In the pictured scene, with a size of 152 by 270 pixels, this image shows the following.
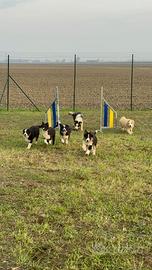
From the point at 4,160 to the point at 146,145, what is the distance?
3.57 metres

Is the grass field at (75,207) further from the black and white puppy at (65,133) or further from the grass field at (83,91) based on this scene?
the grass field at (83,91)

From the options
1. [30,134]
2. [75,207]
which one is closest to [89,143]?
[30,134]

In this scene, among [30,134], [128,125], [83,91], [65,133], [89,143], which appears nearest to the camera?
[89,143]

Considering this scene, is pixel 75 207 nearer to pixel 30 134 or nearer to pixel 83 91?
pixel 30 134

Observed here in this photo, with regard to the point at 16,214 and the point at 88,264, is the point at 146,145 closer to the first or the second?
the point at 16,214

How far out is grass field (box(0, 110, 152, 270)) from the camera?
451 centimetres

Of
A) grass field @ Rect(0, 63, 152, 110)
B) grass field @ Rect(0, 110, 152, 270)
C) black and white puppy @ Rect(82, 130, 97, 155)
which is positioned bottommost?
grass field @ Rect(0, 110, 152, 270)

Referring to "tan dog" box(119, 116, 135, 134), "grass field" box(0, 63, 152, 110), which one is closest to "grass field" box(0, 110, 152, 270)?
"tan dog" box(119, 116, 135, 134)

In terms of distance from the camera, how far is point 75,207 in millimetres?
5941

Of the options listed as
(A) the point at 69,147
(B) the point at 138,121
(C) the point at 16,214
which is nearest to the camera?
(C) the point at 16,214

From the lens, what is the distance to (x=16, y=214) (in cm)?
568

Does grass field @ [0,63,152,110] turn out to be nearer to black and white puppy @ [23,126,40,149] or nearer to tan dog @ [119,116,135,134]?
tan dog @ [119,116,135,134]

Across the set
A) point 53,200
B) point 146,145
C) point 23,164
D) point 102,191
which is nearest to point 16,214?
point 53,200

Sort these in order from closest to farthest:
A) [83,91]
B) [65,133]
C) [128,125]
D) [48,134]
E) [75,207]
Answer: [75,207] < [48,134] < [65,133] < [128,125] < [83,91]
